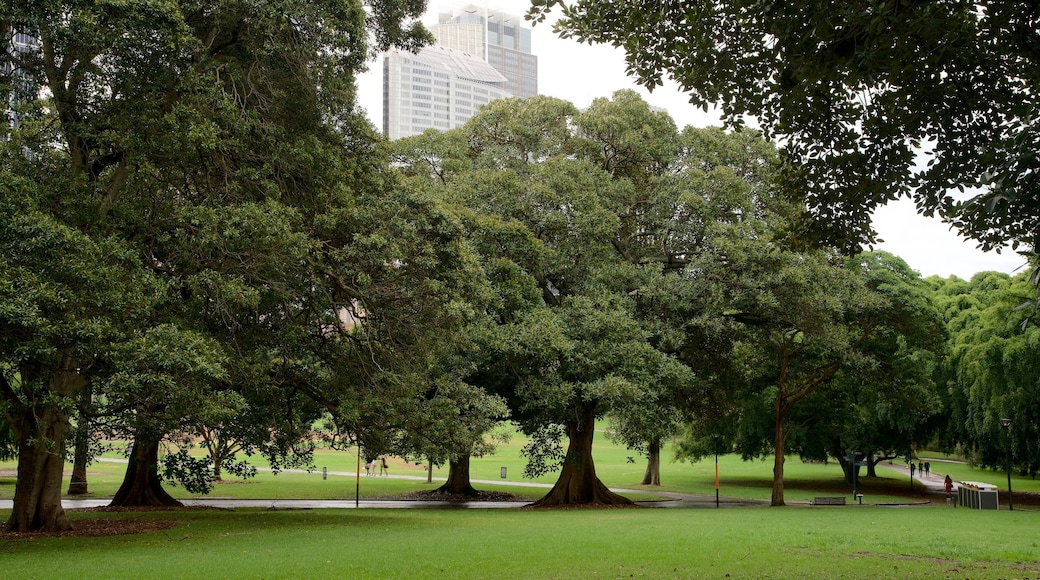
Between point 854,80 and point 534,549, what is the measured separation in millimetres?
7876

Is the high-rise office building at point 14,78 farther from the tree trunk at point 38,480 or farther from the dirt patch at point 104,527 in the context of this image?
the dirt patch at point 104,527

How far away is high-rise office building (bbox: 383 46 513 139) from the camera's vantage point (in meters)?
184

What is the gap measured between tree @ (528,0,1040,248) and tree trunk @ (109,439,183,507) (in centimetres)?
1797

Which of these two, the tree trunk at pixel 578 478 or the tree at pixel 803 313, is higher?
the tree at pixel 803 313

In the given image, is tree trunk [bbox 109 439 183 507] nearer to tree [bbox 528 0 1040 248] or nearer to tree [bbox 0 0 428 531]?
tree [bbox 0 0 428 531]

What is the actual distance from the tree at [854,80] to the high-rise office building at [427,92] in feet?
573

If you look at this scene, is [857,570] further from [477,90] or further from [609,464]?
[477,90]

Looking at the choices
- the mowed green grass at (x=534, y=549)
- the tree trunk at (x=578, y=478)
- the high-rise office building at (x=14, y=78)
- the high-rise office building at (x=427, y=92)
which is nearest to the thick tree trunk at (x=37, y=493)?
the mowed green grass at (x=534, y=549)

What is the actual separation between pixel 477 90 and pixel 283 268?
181 metres

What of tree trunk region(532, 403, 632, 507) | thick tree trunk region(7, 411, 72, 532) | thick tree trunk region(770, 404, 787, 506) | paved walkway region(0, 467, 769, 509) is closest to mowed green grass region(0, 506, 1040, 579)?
thick tree trunk region(7, 411, 72, 532)

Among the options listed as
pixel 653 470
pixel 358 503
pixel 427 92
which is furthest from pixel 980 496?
pixel 427 92

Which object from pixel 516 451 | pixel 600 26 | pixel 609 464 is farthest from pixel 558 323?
pixel 516 451

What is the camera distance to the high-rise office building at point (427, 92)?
602 feet

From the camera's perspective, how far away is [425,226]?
1655 centimetres
